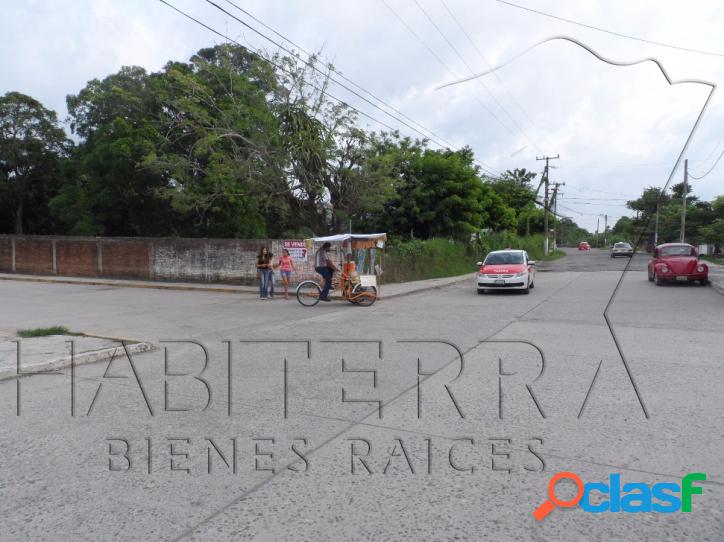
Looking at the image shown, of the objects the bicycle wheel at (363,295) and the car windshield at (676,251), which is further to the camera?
the car windshield at (676,251)

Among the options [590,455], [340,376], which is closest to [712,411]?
[590,455]

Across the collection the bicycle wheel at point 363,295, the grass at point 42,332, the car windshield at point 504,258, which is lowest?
the grass at point 42,332

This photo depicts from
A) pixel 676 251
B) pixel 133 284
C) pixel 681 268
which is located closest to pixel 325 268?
pixel 133 284

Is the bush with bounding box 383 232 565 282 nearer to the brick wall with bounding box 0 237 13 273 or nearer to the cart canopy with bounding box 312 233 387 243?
the cart canopy with bounding box 312 233 387 243

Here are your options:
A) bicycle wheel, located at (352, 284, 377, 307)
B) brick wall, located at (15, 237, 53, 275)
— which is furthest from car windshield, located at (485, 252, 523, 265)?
brick wall, located at (15, 237, 53, 275)

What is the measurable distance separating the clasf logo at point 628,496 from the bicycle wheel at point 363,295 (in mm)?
11237

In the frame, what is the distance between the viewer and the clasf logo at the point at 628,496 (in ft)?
10.9

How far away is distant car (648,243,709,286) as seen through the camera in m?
19.1

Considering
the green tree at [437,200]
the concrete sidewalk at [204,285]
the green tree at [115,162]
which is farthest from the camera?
the green tree at [115,162]

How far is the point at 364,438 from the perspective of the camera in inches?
178

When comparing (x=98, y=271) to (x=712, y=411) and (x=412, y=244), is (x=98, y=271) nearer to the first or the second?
(x=412, y=244)

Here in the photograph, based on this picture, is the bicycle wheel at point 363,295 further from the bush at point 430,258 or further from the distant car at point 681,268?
the distant car at point 681,268

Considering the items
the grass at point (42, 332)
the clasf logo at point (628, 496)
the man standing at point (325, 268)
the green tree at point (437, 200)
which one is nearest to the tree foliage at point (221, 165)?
the green tree at point (437, 200)

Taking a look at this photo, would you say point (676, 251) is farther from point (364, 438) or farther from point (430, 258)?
point (364, 438)
